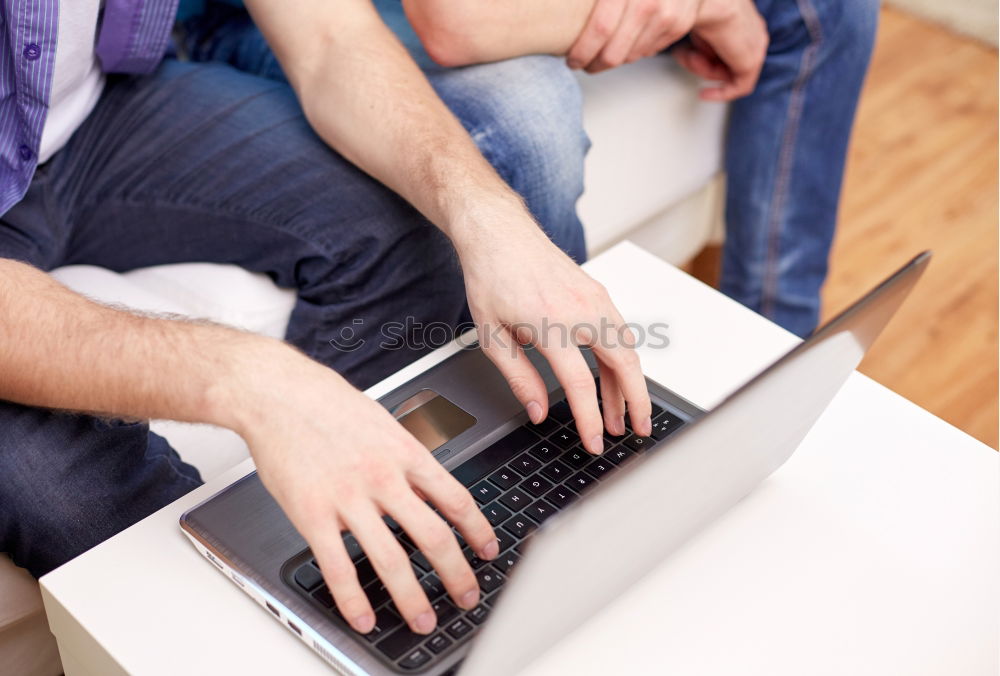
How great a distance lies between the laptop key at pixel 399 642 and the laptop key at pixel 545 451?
0.57 feet

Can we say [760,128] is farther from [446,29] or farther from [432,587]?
[432,587]

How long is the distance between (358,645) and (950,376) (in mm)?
1312

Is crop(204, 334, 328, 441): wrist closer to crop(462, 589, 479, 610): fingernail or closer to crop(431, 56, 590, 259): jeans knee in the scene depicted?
crop(462, 589, 479, 610): fingernail

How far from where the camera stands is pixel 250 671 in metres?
0.63

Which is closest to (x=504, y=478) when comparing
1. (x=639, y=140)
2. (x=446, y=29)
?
(x=446, y=29)

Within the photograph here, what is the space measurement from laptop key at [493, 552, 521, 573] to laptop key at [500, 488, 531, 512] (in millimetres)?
40

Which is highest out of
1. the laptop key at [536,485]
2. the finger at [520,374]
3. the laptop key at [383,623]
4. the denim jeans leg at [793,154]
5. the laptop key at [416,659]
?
the finger at [520,374]

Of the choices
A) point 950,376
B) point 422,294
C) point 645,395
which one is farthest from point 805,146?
point 645,395

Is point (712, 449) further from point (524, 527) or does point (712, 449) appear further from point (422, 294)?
point (422, 294)

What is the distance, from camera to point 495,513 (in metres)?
0.69

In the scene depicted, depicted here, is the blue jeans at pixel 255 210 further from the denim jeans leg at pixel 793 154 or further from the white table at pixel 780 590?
the denim jeans leg at pixel 793 154

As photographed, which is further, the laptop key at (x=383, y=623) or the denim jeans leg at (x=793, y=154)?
the denim jeans leg at (x=793, y=154)

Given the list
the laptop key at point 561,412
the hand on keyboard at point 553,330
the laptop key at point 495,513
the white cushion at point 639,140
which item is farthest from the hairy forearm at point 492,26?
the laptop key at point 495,513

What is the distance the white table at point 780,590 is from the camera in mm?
649
